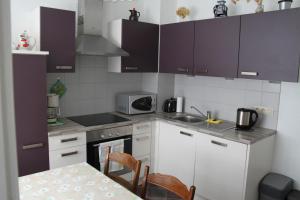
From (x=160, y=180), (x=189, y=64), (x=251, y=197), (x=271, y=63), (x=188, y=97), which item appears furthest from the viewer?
(x=188, y=97)

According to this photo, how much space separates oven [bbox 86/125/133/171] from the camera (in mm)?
2549

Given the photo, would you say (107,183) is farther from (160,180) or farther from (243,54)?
(243,54)

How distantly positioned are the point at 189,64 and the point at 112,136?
1.18 meters

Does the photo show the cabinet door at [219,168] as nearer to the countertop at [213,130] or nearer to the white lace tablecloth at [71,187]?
the countertop at [213,130]

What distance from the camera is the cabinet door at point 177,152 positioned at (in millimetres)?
2697

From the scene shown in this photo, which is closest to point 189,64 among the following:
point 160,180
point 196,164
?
point 196,164

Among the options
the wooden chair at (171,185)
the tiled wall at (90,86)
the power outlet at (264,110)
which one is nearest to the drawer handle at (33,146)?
the tiled wall at (90,86)

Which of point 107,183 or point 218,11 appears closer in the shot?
point 107,183

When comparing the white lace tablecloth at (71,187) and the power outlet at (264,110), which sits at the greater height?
the power outlet at (264,110)

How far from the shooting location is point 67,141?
238 cm

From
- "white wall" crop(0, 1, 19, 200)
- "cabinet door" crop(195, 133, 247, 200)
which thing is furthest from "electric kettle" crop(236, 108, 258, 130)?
"white wall" crop(0, 1, 19, 200)

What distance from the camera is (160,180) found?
4.93 ft

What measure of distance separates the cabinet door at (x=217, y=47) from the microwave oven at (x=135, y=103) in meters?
0.73

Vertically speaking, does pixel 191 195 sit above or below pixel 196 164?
above
